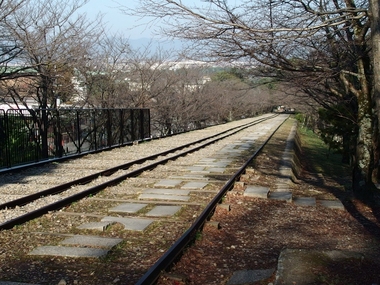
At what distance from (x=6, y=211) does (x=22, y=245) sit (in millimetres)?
1894

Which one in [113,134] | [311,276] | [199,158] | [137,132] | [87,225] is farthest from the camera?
[137,132]

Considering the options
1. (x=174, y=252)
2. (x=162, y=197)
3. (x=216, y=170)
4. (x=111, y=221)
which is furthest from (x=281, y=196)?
(x=174, y=252)

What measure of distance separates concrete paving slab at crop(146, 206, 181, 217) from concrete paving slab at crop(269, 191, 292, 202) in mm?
2324

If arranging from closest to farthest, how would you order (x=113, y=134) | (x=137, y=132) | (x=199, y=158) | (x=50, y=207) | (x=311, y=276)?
(x=311, y=276) → (x=50, y=207) → (x=199, y=158) → (x=113, y=134) → (x=137, y=132)

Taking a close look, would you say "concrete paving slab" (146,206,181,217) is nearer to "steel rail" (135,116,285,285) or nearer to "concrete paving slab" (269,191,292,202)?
"steel rail" (135,116,285,285)

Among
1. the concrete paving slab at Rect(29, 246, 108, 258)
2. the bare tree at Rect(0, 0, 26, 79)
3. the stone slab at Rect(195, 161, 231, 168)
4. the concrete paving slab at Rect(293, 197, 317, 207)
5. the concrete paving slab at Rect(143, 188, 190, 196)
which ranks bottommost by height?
the concrete paving slab at Rect(293, 197, 317, 207)

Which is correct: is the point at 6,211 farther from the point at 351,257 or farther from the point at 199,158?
the point at 199,158

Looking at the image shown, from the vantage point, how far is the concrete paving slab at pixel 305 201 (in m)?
8.48

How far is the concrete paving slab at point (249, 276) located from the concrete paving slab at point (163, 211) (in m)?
2.41

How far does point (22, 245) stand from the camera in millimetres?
5449

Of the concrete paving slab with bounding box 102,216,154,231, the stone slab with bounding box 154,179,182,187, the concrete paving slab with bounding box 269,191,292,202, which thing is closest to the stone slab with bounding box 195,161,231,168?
the stone slab with bounding box 154,179,182,187

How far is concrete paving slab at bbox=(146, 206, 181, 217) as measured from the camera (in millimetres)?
7090

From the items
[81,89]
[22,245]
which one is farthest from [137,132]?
[22,245]

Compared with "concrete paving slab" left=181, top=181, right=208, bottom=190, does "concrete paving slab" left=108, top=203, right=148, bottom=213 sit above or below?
above
